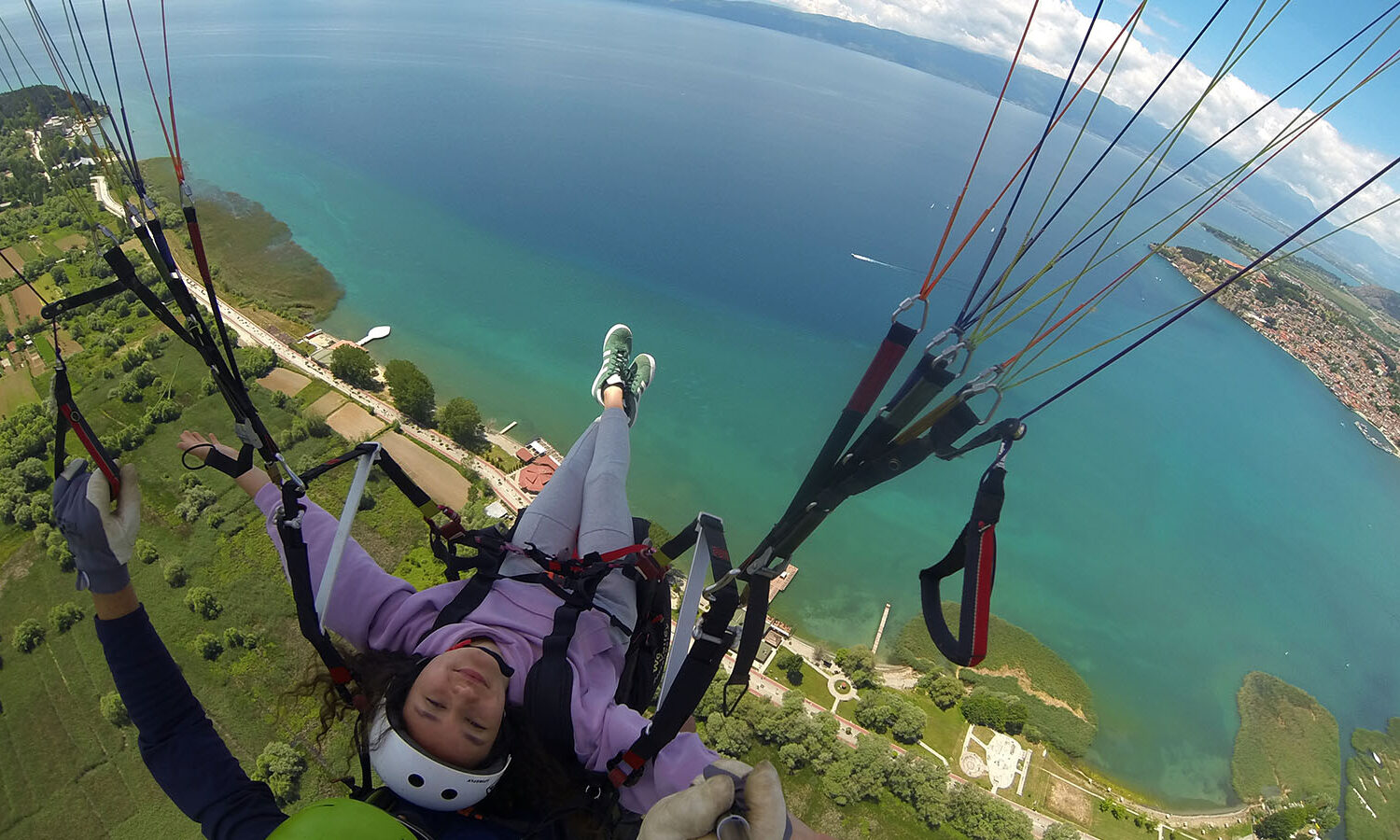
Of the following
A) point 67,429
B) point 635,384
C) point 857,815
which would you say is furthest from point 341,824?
point 857,815

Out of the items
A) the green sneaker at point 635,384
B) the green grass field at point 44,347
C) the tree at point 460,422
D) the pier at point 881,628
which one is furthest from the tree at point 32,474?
the pier at point 881,628

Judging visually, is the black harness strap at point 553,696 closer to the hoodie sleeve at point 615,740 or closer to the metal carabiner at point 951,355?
the hoodie sleeve at point 615,740

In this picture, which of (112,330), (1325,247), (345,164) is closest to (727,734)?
(112,330)

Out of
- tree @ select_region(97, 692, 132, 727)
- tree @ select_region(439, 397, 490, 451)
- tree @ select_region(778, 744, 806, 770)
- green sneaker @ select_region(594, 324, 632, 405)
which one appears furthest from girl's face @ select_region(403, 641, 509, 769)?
tree @ select_region(439, 397, 490, 451)

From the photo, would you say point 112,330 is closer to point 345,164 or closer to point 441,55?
point 345,164

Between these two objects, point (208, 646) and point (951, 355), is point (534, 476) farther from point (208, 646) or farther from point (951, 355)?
point (951, 355)
